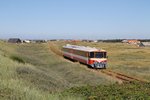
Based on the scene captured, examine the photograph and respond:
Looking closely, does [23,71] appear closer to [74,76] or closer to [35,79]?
[35,79]

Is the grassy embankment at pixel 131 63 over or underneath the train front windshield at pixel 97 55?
underneath

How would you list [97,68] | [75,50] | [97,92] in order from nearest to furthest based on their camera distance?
[97,92]
[97,68]
[75,50]

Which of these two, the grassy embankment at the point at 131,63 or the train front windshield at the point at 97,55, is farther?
the train front windshield at the point at 97,55

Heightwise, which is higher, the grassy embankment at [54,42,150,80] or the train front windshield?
the train front windshield

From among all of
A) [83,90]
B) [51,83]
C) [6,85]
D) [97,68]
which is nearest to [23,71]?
[51,83]

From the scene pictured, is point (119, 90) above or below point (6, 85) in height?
below

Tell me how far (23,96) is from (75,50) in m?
42.6

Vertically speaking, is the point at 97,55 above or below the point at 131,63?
above

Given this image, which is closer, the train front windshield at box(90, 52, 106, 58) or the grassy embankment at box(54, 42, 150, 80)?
the grassy embankment at box(54, 42, 150, 80)

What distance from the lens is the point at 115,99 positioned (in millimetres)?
16766

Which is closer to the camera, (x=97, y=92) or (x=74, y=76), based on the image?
(x=97, y=92)

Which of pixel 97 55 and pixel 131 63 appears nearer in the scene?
pixel 97 55

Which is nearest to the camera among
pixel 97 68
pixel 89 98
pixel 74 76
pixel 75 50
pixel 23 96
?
pixel 23 96

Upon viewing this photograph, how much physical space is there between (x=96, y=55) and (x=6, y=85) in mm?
33054
